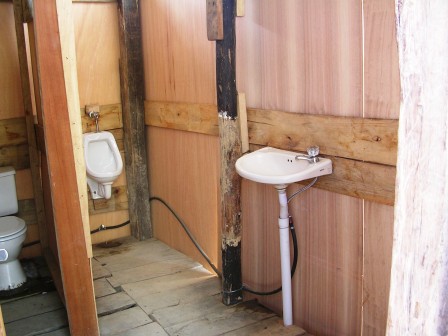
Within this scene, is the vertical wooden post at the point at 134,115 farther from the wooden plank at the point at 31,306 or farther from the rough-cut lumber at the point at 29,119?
the wooden plank at the point at 31,306

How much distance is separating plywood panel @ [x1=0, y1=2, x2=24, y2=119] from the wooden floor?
4.22 feet

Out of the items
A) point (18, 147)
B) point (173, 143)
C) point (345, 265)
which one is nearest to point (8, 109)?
point (18, 147)

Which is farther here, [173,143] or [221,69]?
[173,143]

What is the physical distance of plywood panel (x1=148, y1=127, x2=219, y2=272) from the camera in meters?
Answer: 3.67

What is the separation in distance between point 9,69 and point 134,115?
965mm

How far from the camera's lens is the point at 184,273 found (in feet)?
12.4

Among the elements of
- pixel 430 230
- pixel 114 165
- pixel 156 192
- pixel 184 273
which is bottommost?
pixel 184 273

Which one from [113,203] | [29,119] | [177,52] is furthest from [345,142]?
[113,203]

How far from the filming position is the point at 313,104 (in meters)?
2.66

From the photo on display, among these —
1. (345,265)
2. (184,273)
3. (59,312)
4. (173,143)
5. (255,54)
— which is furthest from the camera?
(173,143)

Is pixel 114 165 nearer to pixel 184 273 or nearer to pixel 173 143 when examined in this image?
pixel 173 143

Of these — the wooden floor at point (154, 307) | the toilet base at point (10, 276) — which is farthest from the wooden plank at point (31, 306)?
the toilet base at point (10, 276)

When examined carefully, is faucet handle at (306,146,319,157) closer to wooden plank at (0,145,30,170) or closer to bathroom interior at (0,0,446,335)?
bathroom interior at (0,0,446,335)

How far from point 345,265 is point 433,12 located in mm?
1794
